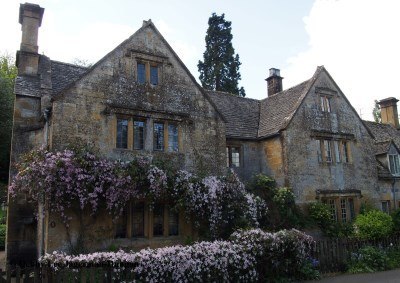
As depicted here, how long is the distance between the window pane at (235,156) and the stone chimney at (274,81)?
7.88 metres

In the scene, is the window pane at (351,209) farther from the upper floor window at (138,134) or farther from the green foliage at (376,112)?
the green foliage at (376,112)

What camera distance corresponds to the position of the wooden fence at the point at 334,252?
14445 mm

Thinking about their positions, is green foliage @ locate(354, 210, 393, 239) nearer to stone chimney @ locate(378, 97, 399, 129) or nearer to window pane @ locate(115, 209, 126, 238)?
window pane @ locate(115, 209, 126, 238)

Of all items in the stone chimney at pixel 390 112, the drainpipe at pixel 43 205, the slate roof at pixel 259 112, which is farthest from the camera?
the stone chimney at pixel 390 112

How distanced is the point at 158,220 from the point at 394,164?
17.9 metres

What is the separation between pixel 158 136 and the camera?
15.2 m

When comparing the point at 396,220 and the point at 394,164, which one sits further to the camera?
the point at 394,164

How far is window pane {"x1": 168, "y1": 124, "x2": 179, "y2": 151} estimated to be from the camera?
50.3 ft

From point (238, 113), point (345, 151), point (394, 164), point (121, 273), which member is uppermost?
point (238, 113)

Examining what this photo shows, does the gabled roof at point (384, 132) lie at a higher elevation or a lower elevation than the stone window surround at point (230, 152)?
higher

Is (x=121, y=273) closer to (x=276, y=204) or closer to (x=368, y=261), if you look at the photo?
(x=276, y=204)

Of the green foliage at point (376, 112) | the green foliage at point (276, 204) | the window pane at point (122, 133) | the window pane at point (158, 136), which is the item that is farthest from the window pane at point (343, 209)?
the green foliage at point (376, 112)

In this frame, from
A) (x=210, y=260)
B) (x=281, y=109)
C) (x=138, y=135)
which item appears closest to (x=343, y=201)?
(x=281, y=109)

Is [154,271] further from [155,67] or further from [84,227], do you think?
[155,67]
